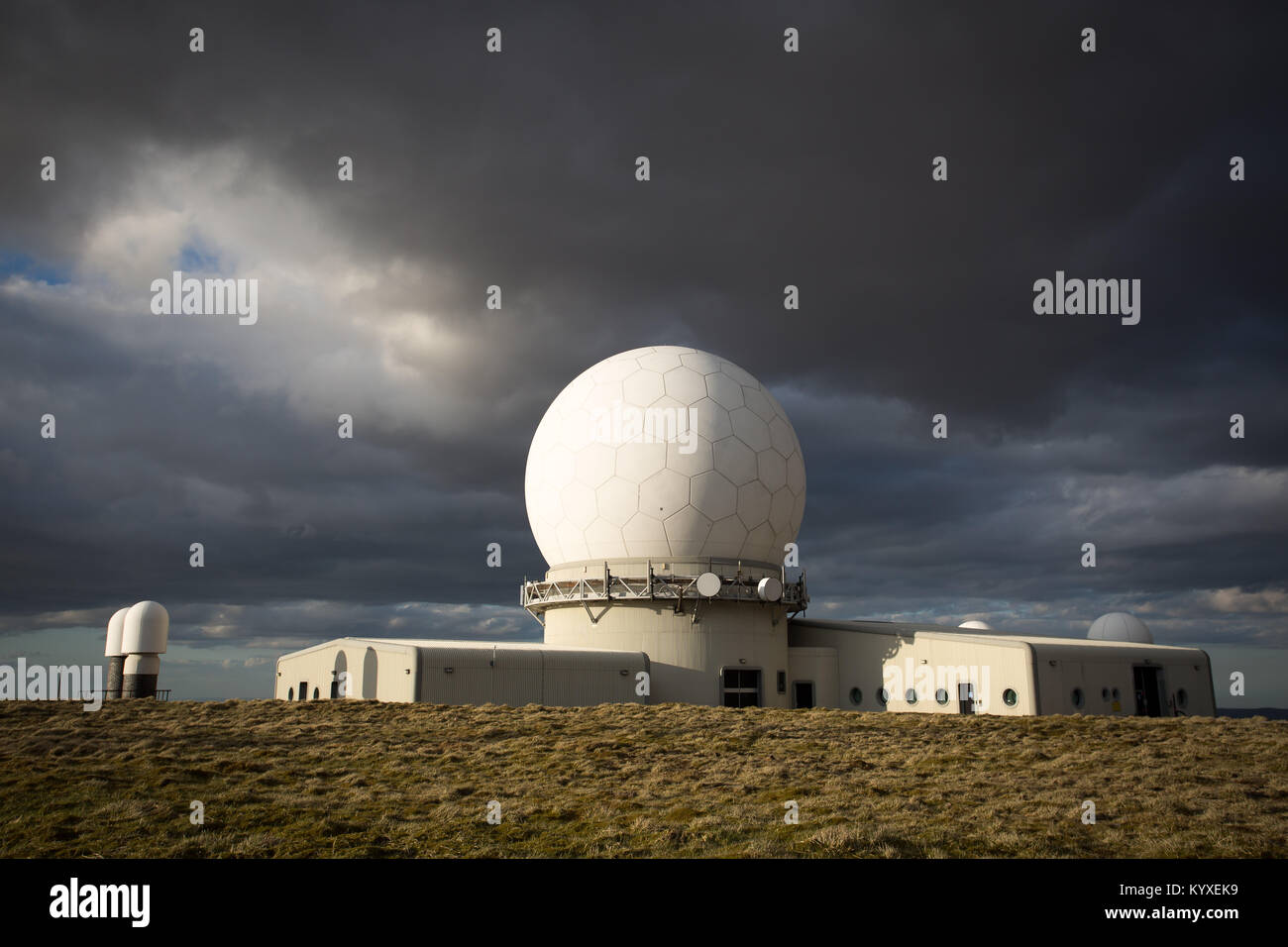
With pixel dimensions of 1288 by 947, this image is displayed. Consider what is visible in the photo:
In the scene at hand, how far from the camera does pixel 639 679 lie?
2895cm

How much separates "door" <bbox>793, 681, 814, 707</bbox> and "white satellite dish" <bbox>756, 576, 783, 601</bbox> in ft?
14.7

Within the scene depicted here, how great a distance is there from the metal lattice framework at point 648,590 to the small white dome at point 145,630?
46.0ft

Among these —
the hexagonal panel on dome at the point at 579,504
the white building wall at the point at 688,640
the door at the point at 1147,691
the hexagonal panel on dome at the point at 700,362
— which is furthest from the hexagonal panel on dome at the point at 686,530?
the door at the point at 1147,691

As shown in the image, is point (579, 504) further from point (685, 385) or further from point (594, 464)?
point (685, 385)

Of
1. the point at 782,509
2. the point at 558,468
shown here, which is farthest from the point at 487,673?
the point at 782,509

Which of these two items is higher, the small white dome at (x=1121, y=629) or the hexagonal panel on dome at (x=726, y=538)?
the hexagonal panel on dome at (x=726, y=538)

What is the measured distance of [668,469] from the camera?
29828 millimetres

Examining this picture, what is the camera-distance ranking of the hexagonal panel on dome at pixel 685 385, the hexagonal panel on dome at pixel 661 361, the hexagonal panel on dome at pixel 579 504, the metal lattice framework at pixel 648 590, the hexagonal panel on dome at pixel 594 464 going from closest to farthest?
the metal lattice framework at pixel 648 590, the hexagonal panel on dome at pixel 594 464, the hexagonal panel on dome at pixel 579 504, the hexagonal panel on dome at pixel 685 385, the hexagonal panel on dome at pixel 661 361

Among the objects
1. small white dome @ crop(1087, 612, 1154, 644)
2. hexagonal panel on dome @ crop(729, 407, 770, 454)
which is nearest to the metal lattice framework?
hexagonal panel on dome @ crop(729, 407, 770, 454)

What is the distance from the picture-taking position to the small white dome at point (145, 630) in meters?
31.6

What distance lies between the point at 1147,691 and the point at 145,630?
36.4 m

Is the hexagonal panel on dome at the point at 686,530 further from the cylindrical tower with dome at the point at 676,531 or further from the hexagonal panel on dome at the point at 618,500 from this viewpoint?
the hexagonal panel on dome at the point at 618,500
